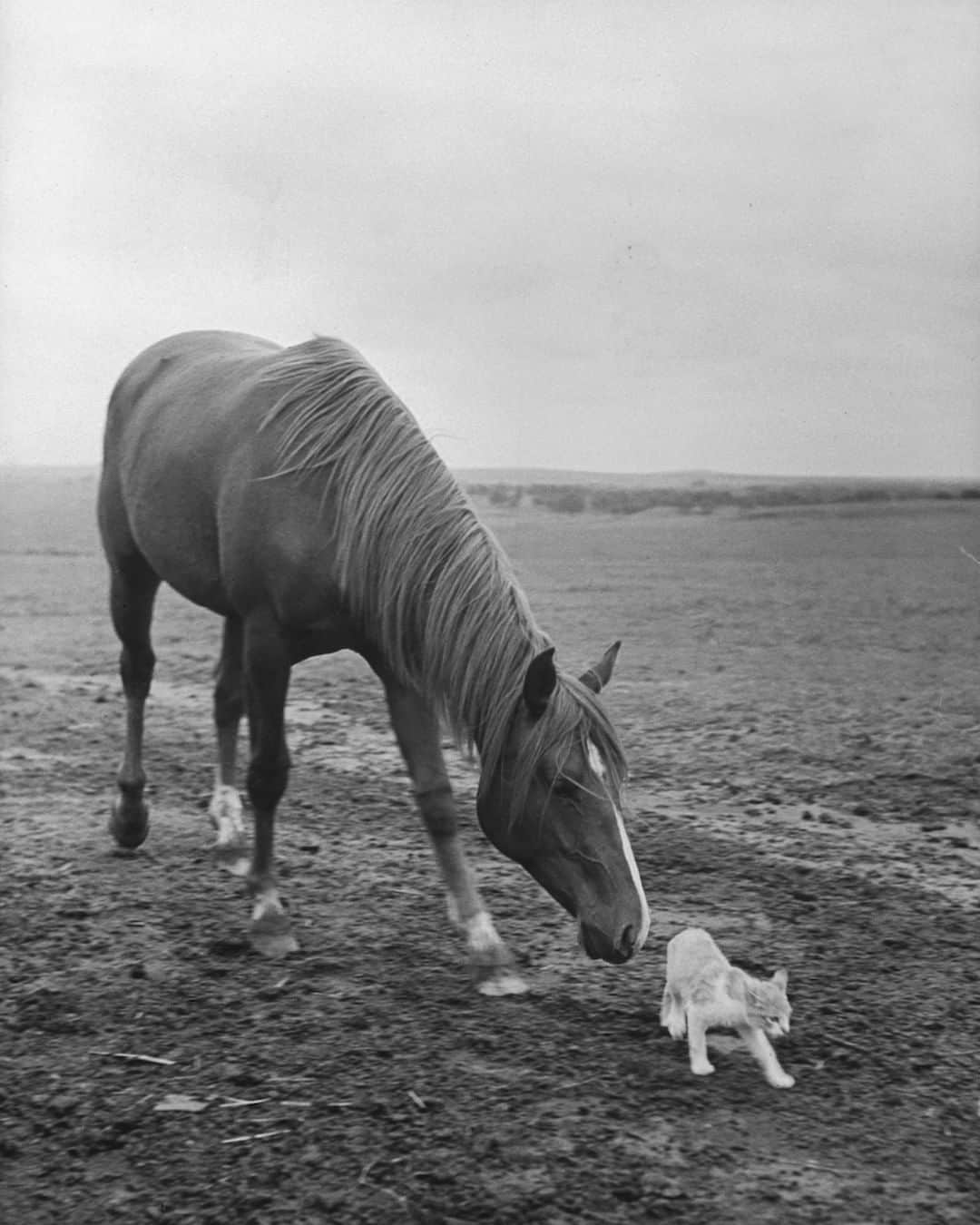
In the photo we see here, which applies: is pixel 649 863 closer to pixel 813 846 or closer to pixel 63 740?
pixel 813 846

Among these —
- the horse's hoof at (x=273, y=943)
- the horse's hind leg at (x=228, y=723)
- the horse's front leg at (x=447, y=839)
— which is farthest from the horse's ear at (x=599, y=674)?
the horse's hind leg at (x=228, y=723)

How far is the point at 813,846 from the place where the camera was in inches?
197

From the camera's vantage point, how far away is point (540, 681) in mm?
3223

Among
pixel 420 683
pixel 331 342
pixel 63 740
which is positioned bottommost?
pixel 63 740

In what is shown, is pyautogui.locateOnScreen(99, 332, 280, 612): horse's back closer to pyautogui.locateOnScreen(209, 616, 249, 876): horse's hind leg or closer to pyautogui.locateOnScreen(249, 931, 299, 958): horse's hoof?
pyautogui.locateOnScreen(209, 616, 249, 876): horse's hind leg

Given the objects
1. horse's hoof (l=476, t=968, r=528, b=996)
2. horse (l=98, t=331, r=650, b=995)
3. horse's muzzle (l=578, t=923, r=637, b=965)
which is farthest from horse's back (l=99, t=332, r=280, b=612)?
horse's muzzle (l=578, t=923, r=637, b=965)

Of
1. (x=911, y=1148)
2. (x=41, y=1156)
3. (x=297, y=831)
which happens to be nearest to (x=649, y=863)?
(x=297, y=831)

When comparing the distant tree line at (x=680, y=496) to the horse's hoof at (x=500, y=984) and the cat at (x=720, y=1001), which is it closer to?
the horse's hoof at (x=500, y=984)

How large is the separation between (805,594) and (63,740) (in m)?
7.02

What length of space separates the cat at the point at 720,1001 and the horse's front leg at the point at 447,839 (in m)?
0.67

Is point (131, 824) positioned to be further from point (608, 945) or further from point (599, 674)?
point (608, 945)

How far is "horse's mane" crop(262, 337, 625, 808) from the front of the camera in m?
3.34

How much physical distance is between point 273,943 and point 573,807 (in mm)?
1152

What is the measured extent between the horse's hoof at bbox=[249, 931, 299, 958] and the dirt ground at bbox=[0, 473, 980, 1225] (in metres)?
0.06
